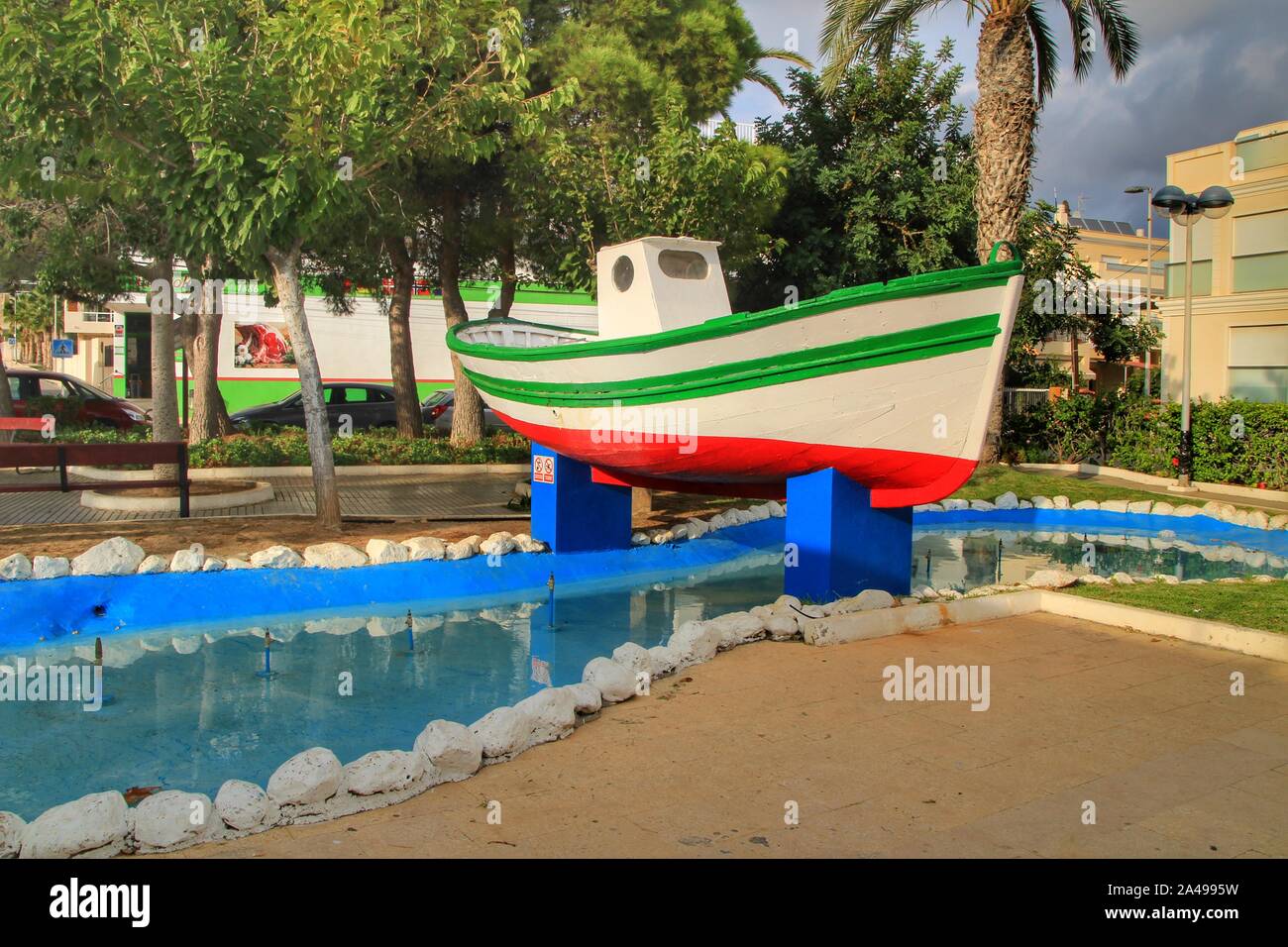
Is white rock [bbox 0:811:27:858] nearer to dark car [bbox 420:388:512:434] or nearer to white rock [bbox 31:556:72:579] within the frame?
white rock [bbox 31:556:72:579]

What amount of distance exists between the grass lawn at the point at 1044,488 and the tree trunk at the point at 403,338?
11562mm

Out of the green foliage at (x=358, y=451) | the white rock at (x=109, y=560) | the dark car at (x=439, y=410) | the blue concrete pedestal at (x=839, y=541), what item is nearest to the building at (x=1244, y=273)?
the green foliage at (x=358, y=451)

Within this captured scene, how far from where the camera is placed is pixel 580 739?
5.90m

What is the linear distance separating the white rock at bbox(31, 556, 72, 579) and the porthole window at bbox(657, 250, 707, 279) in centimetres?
644

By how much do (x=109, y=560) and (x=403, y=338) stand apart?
1302cm

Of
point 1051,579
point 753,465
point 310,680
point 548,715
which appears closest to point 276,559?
point 310,680

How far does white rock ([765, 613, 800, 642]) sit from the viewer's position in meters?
8.20

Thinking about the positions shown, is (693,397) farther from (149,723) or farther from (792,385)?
(149,723)

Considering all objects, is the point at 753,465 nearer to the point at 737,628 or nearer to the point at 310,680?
the point at 737,628

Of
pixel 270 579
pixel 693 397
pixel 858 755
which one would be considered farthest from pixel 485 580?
pixel 858 755

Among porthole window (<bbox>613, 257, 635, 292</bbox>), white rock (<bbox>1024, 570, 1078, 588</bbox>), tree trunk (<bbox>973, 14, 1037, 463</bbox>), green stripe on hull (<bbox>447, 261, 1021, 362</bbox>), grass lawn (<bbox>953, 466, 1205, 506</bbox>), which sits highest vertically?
tree trunk (<bbox>973, 14, 1037, 463</bbox>)

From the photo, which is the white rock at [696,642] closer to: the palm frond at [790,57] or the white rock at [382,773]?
the white rock at [382,773]

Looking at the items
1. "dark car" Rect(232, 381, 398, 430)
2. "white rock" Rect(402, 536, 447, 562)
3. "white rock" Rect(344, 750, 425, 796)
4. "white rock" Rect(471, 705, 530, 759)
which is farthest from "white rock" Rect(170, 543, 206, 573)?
"dark car" Rect(232, 381, 398, 430)

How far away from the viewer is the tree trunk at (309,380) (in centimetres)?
1258
